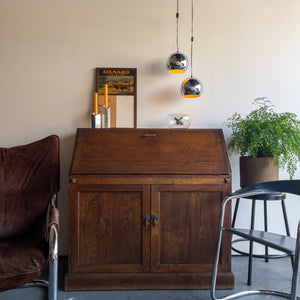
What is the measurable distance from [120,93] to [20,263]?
5.50ft

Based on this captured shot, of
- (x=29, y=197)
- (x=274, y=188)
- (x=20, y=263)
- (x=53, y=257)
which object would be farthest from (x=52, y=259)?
(x=274, y=188)

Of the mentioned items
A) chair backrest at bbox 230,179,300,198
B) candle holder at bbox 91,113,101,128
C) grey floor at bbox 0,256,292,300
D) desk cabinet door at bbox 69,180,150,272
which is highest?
candle holder at bbox 91,113,101,128

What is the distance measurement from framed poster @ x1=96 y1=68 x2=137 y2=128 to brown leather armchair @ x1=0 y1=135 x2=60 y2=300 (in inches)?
27.4

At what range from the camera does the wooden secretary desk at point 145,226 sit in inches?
84.6

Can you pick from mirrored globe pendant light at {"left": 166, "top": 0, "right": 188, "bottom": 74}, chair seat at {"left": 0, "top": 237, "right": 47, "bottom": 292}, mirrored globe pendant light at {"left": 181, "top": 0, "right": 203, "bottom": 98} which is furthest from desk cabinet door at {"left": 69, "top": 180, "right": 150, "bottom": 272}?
mirrored globe pendant light at {"left": 166, "top": 0, "right": 188, "bottom": 74}

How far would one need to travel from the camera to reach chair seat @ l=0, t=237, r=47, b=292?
57.2 inches

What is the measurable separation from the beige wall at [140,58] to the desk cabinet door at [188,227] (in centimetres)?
70

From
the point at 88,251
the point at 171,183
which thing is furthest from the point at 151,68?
the point at 88,251

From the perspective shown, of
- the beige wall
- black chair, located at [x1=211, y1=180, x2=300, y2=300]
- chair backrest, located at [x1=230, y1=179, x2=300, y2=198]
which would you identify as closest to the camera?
black chair, located at [x1=211, y1=180, x2=300, y2=300]

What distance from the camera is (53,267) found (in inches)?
61.8

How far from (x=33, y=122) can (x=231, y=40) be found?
1.98 meters

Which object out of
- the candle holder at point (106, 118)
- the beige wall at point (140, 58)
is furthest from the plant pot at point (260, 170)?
the candle holder at point (106, 118)

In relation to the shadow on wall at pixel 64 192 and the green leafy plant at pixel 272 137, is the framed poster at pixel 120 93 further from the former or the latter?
the green leafy plant at pixel 272 137

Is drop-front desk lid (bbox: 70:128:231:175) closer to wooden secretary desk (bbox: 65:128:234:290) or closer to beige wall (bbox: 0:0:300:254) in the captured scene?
wooden secretary desk (bbox: 65:128:234:290)
